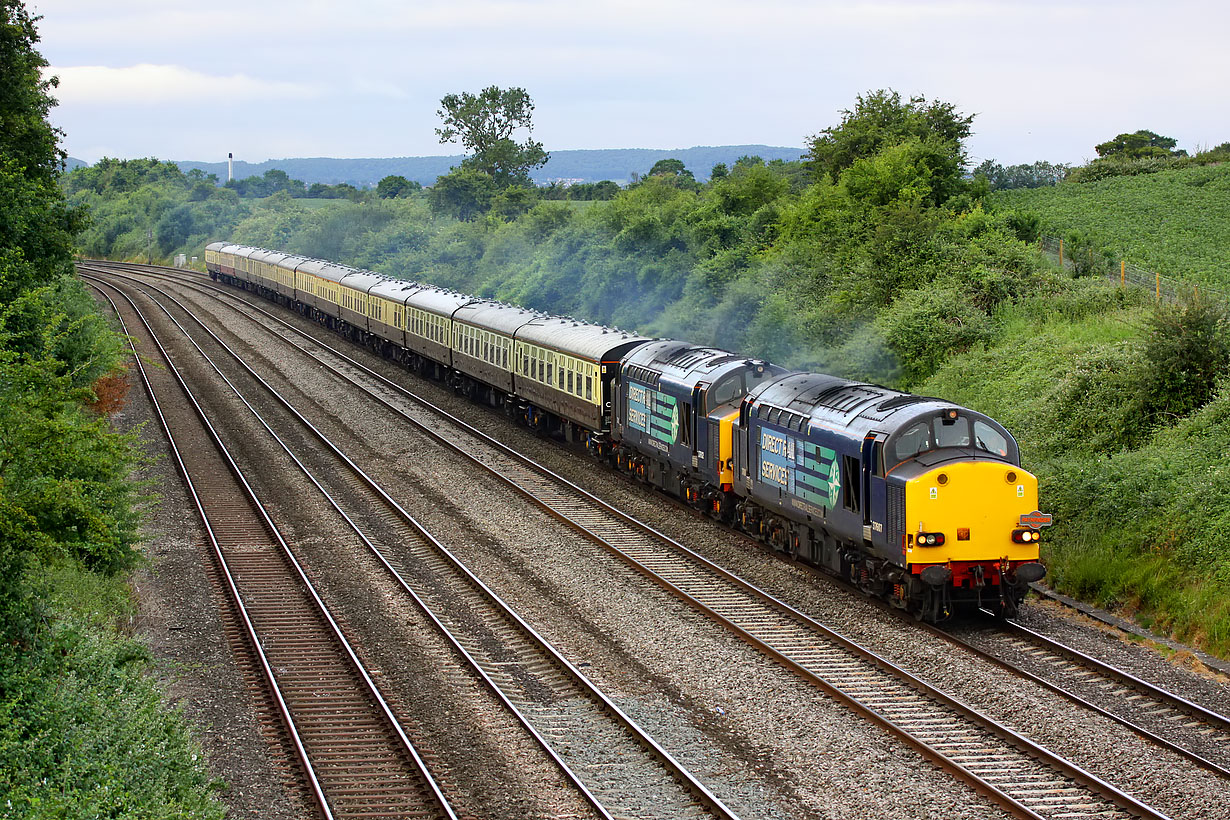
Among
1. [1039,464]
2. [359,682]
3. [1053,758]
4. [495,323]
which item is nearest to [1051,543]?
[1039,464]

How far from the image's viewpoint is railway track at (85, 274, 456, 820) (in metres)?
12.5

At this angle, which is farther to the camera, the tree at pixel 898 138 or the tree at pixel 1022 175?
the tree at pixel 1022 175

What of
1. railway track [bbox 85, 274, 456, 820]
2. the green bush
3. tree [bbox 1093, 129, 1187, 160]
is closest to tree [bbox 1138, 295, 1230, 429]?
the green bush

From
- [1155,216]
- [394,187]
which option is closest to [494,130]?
[394,187]

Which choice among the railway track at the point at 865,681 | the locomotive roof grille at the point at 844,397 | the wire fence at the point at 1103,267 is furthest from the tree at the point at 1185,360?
the railway track at the point at 865,681

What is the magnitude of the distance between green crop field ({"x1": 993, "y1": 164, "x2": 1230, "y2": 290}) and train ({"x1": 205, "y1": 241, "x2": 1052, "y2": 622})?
54.3 ft

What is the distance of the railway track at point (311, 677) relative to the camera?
12508mm

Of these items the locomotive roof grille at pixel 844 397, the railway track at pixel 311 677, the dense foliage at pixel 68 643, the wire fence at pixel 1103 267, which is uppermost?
the wire fence at pixel 1103 267

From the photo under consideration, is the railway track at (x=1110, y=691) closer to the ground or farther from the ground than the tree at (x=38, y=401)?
closer to the ground

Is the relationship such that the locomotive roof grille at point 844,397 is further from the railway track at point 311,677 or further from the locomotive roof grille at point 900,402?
the railway track at point 311,677

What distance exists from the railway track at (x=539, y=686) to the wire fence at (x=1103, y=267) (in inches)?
733

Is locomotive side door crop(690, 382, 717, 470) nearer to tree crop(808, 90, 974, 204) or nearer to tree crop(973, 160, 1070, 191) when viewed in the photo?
tree crop(808, 90, 974, 204)

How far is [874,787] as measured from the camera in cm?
1225

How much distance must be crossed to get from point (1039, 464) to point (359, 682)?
13535mm
